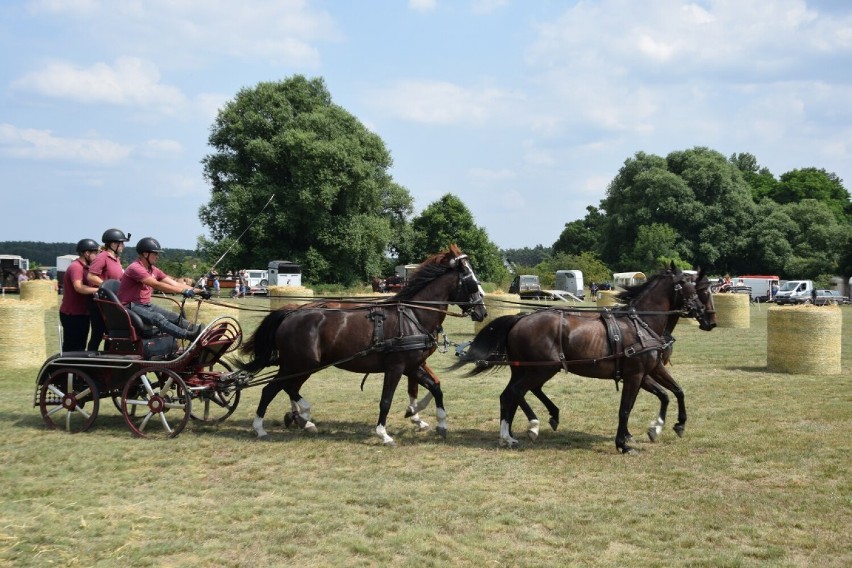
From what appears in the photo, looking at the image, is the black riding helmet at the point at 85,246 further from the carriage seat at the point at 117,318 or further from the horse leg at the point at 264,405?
the horse leg at the point at 264,405

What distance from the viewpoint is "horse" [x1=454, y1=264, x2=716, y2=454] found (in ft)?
30.6

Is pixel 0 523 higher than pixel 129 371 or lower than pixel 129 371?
lower

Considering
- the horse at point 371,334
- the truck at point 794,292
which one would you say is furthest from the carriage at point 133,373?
the truck at point 794,292

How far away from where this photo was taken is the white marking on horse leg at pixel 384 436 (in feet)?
30.9

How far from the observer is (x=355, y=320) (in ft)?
32.9

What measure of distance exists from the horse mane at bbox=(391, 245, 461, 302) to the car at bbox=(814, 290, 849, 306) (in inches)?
1659

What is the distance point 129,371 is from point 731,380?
11013 millimetres

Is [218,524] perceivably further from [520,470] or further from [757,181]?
[757,181]

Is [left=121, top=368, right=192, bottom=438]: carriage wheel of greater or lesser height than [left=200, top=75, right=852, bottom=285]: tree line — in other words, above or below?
below

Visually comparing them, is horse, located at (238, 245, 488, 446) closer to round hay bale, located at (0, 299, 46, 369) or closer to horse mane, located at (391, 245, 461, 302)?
horse mane, located at (391, 245, 461, 302)

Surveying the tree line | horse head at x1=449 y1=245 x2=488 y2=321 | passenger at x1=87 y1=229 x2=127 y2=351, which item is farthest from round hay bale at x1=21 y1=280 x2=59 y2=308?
horse head at x1=449 y1=245 x2=488 y2=321

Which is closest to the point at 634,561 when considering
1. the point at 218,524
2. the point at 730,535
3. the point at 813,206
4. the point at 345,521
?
the point at 730,535

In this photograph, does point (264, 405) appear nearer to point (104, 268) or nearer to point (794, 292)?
point (104, 268)

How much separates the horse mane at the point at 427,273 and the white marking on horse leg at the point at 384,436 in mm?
1800
